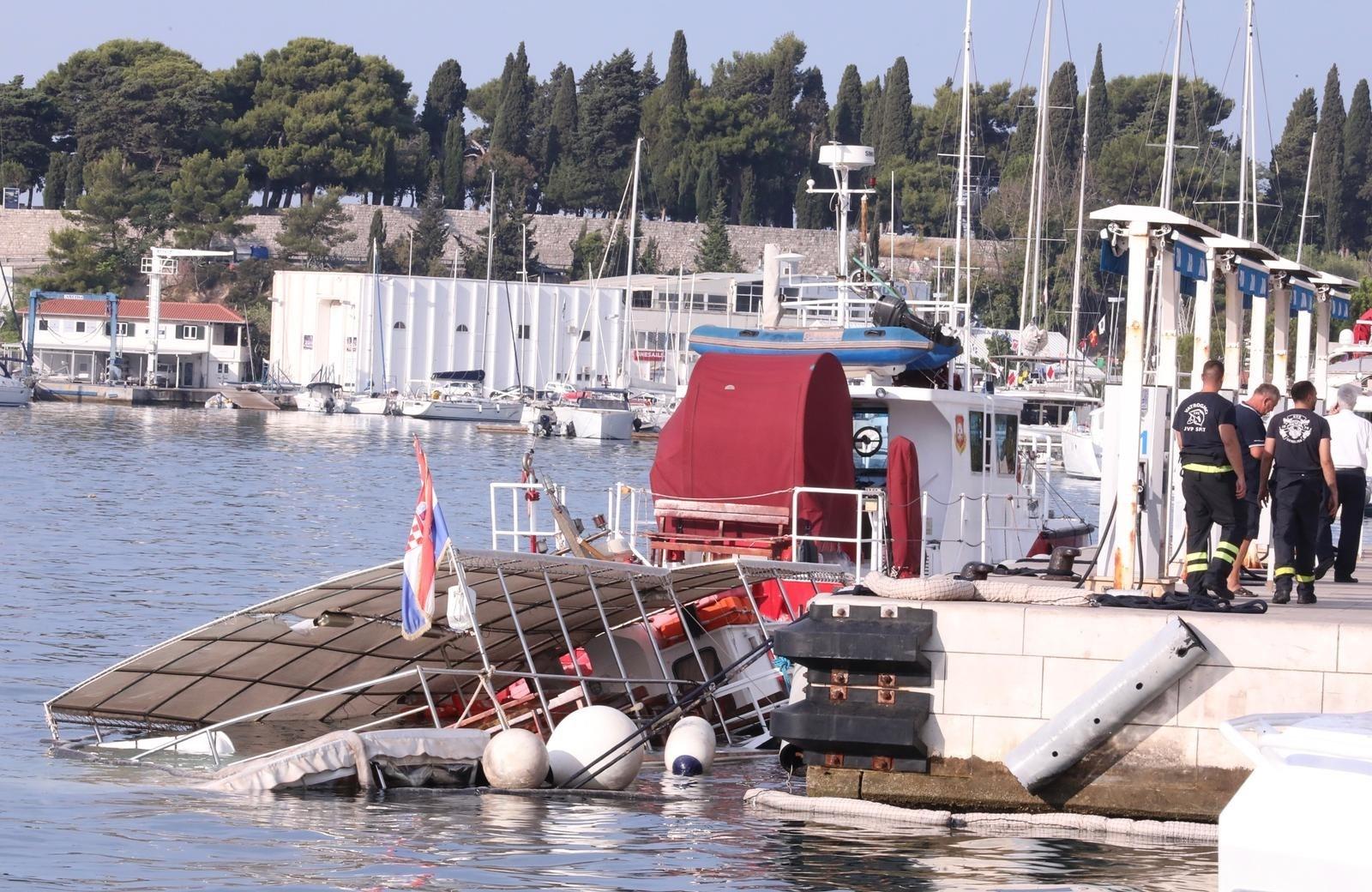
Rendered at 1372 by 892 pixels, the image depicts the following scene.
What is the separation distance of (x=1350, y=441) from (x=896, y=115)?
124211 millimetres

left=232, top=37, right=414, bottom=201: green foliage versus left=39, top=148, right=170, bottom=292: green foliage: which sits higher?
left=232, top=37, right=414, bottom=201: green foliage

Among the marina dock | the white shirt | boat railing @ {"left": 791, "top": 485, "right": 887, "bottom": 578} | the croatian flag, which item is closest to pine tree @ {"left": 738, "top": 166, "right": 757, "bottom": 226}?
boat railing @ {"left": 791, "top": 485, "right": 887, "bottom": 578}

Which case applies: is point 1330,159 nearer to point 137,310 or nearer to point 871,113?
point 871,113

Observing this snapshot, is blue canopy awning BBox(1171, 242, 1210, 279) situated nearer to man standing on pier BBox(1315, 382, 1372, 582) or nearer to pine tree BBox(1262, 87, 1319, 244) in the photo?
man standing on pier BBox(1315, 382, 1372, 582)

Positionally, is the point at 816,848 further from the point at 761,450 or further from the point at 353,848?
the point at 761,450

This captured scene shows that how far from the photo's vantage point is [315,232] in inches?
4815

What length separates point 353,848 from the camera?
11719 millimetres

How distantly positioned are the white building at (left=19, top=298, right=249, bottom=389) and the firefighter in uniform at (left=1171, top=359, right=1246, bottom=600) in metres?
98.8

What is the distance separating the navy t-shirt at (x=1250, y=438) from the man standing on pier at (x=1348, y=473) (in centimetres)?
88

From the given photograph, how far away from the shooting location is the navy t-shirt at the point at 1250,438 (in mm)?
14492

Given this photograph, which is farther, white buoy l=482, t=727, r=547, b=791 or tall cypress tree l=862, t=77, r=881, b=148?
tall cypress tree l=862, t=77, r=881, b=148

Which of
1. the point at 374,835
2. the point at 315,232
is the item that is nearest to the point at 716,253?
the point at 315,232

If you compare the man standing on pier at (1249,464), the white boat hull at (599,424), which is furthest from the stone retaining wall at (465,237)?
the man standing on pier at (1249,464)

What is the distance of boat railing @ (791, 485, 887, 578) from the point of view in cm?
1664
